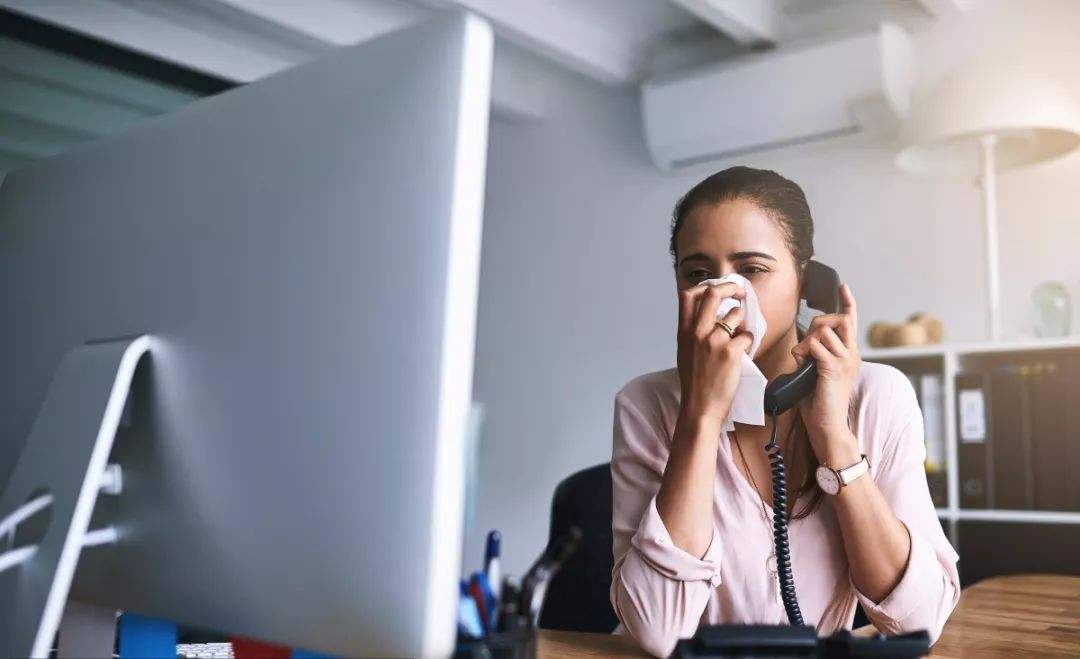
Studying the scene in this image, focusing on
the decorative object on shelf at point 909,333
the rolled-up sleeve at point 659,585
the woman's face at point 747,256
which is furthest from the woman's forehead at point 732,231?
the decorative object on shelf at point 909,333

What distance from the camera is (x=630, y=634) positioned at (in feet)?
3.44

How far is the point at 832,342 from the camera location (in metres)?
1.04

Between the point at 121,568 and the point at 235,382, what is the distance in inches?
6.9

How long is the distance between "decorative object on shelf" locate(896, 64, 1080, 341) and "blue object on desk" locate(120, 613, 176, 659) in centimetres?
239

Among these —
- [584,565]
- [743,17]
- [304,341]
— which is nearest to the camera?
[304,341]

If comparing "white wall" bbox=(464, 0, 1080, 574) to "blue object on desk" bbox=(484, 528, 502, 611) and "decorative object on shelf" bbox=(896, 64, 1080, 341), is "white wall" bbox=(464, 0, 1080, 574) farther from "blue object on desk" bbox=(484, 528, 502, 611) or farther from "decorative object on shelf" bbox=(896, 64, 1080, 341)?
"blue object on desk" bbox=(484, 528, 502, 611)

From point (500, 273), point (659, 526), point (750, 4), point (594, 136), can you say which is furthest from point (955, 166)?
point (659, 526)

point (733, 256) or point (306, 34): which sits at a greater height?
point (306, 34)

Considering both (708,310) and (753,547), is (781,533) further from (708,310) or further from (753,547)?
(708,310)

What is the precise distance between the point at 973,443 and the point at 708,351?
1.80 m

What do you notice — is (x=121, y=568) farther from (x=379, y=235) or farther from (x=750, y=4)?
(x=750, y=4)

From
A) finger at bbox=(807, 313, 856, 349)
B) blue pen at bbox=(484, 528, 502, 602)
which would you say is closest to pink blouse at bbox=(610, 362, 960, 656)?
finger at bbox=(807, 313, 856, 349)

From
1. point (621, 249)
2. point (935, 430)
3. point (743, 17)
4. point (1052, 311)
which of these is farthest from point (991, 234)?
point (621, 249)

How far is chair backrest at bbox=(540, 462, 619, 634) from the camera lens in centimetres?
143
